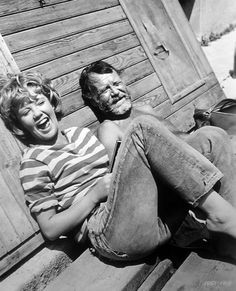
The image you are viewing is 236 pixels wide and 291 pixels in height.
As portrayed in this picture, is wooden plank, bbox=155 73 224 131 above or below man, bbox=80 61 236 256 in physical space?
below

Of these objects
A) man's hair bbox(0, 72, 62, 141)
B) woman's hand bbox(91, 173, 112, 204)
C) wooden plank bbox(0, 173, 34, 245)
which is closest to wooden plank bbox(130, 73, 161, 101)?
man's hair bbox(0, 72, 62, 141)

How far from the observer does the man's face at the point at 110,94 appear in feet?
8.85

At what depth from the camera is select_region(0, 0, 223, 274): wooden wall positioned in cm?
226

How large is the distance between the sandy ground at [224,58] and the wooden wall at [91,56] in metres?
1.76

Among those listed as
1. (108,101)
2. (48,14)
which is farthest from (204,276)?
(48,14)

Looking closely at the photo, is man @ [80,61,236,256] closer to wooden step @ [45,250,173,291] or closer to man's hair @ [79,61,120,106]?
man's hair @ [79,61,120,106]

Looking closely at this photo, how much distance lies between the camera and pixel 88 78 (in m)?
2.78

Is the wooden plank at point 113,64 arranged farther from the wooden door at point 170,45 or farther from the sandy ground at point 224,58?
the sandy ground at point 224,58

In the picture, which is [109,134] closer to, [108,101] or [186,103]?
[108,101]

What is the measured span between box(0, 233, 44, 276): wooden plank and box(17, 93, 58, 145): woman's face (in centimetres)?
61

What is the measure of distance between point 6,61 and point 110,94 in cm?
76

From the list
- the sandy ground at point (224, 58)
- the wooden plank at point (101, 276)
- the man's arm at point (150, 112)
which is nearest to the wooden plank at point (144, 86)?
the man's arm at point (150, 112)

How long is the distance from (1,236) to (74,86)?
1266 mm

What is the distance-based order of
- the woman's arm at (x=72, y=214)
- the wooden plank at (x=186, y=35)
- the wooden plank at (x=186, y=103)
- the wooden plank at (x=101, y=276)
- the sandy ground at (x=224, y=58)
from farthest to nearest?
1. the sandy ground at (x=224, y=58)
2. the wooden plank at (x=186, y=35)
3. the wooden plank at (x=186, y=103)
4. the woman's arm at (x=72, y=214)
5. the wooden plank at (x=101, y=276)
